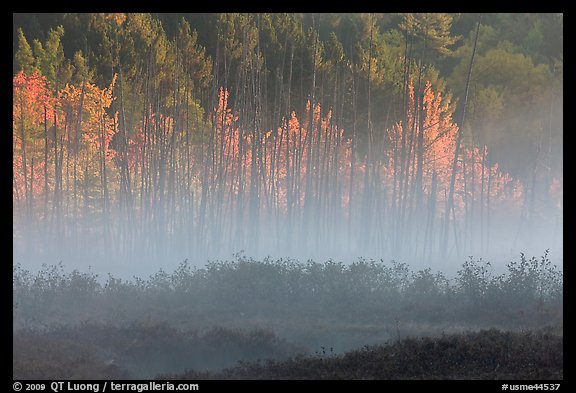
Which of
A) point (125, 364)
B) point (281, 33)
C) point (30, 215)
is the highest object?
point (281, 33)

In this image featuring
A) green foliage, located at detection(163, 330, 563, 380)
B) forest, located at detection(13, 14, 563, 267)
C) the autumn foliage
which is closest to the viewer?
green foliage, located at detection(163, 330, 563, 380)

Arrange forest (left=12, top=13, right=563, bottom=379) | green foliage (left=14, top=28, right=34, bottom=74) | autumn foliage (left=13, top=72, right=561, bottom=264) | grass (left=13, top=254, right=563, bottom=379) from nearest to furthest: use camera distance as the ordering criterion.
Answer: grass (left=13, top=254, right=563, bottom=379)
forest (left=12, top=13, right=563, bottom=379)
green foliage (left=14, top=28, right=34, bottom=74)
autumn foliage (left=13, top=72, right=561, bottom=264)

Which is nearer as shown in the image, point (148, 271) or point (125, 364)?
point (125, 364)

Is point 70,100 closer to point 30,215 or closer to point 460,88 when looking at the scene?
point 30,215

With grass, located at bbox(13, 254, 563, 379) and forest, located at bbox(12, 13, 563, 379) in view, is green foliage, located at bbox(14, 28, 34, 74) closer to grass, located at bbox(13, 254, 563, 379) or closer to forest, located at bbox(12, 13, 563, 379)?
forest, located at bbox(12, 13, 563, 379)

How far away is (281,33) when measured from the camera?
41.1m

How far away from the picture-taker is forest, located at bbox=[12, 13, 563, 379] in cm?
1902

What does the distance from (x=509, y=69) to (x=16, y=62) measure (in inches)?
1237

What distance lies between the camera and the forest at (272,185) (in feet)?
62.4

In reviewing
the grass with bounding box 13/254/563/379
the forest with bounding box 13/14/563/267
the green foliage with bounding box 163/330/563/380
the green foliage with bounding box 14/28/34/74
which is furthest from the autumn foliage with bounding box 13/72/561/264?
the green foliage with bounding box 163/330/563/380

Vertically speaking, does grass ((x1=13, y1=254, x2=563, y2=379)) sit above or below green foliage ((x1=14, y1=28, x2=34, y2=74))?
below

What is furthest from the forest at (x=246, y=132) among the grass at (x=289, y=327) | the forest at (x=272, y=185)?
the grass at (x=289, y=327)

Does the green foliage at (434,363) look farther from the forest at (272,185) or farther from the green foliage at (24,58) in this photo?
the green foliage at (24,58)

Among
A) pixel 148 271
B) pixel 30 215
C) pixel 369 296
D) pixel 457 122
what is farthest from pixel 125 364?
pixel 457 122
